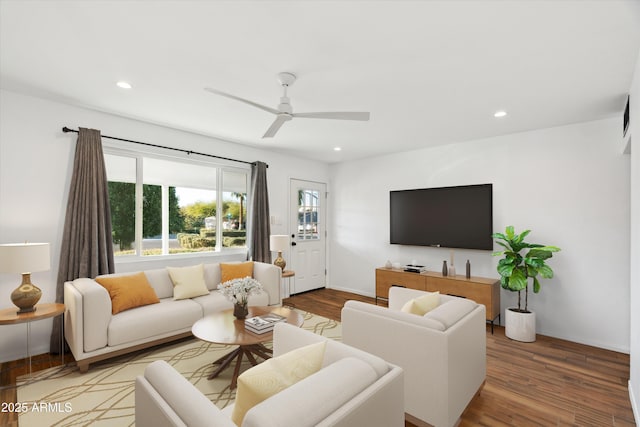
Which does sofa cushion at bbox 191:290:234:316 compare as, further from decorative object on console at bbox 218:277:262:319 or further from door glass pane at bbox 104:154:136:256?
door glass pane at bbox 104:154:136:256

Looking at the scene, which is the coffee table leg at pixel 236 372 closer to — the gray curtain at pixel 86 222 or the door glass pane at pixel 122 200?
the gray curtain at pixel 86 222

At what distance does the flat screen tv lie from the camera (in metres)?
4.25

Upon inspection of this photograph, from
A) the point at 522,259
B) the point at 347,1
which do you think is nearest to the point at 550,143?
the point at 522,259

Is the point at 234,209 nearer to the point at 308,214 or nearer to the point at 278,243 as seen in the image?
the point at 278,243

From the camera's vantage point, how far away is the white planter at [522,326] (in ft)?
11.8

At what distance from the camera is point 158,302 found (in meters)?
3.44

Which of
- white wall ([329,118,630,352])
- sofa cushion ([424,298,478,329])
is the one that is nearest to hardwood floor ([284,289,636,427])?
white wall ([329,118,630,352])

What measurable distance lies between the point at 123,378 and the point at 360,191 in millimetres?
4468

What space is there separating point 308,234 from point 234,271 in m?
2.15

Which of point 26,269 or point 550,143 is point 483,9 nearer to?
point 550,143

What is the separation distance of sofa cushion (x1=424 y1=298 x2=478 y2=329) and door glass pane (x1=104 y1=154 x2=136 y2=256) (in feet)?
11.8

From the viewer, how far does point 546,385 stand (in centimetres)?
264

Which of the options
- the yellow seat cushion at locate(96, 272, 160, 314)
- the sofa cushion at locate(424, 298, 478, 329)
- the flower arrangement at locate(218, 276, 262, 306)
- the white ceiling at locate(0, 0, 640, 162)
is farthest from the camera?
the yellow seat cushion at locate(96, 272, 160, 314)

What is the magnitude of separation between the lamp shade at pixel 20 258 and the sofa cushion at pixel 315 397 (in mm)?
2815
